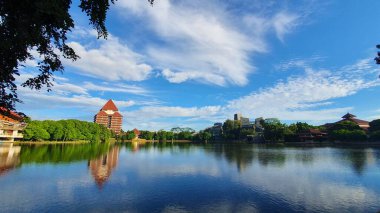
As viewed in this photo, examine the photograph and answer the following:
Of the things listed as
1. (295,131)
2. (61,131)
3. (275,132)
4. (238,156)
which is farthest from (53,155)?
(295,131)

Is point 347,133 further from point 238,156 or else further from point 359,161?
point 238,156

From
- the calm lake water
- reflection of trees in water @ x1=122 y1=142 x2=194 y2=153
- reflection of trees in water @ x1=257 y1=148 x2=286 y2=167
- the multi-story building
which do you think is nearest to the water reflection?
the calm lake water

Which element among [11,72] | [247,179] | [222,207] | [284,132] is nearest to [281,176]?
[247,179]

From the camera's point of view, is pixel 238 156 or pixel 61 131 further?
pixel 61 131

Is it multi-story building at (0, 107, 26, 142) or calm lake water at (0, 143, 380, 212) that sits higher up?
multi-story building at (0, 107, 26, 142)

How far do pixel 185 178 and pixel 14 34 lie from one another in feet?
92.0

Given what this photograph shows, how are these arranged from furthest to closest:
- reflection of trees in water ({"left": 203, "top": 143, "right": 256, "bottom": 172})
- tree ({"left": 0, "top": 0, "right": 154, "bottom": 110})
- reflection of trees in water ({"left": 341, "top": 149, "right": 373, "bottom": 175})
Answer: reflection of trees in water ({"left": 203, "top": 143, "right": 256, "bottom": 172}), reflection of trees in water ({"left": 341, "top": 149, "right": 373, "bottom": 175}), tree ({"left": 0, "top": 0, "right": 154, "bottom": 110})

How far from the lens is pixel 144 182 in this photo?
98.8ft

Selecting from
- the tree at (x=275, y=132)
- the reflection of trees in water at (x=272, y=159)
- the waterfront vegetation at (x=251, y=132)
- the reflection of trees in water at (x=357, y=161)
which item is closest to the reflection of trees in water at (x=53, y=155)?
the waterfront vegetation at (x=251, y=132)

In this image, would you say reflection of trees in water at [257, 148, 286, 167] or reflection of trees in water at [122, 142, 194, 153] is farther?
reflection of trees in water at [122, 142, 194, 153]

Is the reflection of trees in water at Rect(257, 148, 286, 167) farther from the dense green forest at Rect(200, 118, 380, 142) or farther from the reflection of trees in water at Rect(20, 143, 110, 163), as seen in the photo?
the dense green forest at Rect(200, 118, 380, 142)

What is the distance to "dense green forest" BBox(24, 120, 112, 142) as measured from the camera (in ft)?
323

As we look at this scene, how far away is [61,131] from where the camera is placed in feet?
351

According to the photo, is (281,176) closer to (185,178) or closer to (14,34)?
(185,178)
